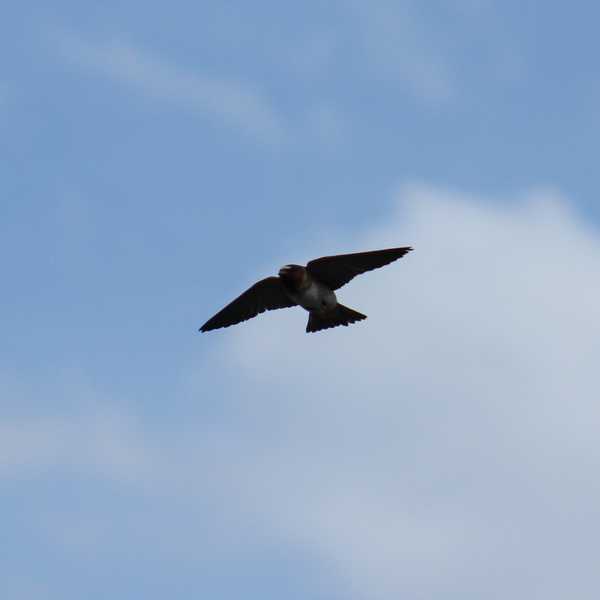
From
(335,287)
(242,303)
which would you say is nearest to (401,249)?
(335,287)

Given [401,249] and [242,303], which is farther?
[242,303]

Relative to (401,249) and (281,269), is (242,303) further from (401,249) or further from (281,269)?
(401,249)

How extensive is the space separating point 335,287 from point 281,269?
1.38 m

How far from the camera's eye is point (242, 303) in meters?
32.6

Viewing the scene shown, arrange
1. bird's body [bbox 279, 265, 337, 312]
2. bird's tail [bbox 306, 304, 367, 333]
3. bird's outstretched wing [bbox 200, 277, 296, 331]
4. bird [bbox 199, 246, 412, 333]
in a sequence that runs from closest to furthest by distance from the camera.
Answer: bird [bbox 199, 246, 412, 333]
bird's body [bbox 279, 265, 337, 312]
bird's outstretched wing [bbox 200, 277, 296, 331]
bird's tail [bbox 306, 304, 367, 333]

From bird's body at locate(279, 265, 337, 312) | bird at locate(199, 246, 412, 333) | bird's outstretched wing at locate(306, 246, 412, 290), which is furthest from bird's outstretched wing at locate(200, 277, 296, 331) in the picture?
bird's outstretched wing at locate(306, 246, 412, 290)

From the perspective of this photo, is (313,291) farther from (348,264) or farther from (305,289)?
(348,264)

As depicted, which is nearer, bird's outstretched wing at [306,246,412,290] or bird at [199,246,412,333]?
bird's outstretched wing at [306,246,412,290]

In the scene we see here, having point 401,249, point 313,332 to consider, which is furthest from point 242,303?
point 401,249

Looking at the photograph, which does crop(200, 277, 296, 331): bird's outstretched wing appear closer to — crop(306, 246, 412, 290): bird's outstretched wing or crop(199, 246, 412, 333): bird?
crop(199, 246, 412, 333): bird

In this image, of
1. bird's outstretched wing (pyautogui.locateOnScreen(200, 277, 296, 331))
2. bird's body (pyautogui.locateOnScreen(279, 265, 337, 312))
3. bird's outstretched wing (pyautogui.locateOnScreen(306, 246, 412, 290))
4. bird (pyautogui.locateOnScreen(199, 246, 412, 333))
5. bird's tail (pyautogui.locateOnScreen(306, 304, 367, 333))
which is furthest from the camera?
bird's tail (pyautogui.locateOnScreen(306, 304, 367, 333))

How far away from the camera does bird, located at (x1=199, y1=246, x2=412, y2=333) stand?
101 feet

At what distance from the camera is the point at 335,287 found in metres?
31.7

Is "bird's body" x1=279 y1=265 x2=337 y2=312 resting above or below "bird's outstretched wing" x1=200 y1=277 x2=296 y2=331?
below
